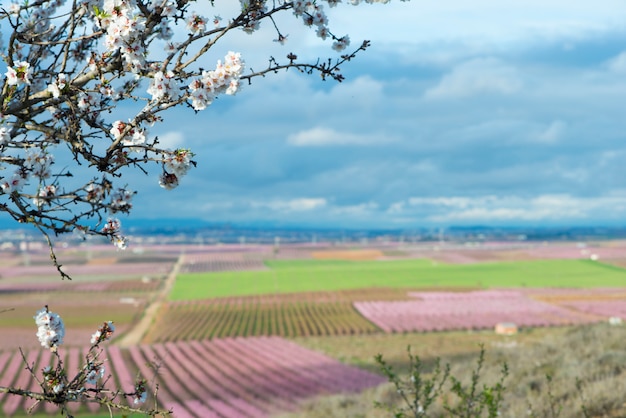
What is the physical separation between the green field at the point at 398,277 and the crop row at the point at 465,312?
1504 centimetres

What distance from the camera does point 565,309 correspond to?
2435 inches

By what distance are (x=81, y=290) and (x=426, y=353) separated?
59.5m

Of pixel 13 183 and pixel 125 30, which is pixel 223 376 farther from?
pixel 125 30

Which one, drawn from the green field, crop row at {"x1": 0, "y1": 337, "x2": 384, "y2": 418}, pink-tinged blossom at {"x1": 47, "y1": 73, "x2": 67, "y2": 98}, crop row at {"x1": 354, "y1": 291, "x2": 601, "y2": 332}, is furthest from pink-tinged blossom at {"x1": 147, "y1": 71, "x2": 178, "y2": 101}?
the green field

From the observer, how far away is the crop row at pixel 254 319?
52250mm

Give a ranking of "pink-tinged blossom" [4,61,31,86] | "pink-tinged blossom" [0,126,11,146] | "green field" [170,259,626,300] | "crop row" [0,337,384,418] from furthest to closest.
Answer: "green field" [170,259,626,300], "crop row" [0,337,384,418], "pink-tinged blossom" [0,126,11,146], "pink-tinged blossom" [4,61,31,86]

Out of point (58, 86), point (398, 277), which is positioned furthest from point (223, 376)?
point (398, 277)

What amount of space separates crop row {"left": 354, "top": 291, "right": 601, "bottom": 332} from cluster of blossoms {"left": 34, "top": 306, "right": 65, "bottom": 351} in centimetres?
4801

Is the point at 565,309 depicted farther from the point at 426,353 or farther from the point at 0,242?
the point at 0,242

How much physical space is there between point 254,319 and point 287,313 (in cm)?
523

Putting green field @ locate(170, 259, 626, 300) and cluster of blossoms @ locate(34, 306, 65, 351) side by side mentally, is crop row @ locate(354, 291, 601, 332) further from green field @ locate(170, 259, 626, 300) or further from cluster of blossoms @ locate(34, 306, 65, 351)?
cluster of blossoms @ locate(34, 306, 65, 351)

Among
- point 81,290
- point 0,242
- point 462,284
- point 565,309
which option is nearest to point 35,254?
point 0,242

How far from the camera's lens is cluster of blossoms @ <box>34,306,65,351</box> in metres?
5.46

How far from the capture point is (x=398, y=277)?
101 metres
